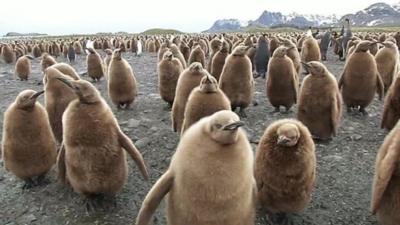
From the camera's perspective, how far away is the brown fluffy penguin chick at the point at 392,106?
5945 mm

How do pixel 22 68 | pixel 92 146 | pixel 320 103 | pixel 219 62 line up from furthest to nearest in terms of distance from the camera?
pixel 22 68 < pixel 219 62 < pixel 320 103 < pixel 92 146

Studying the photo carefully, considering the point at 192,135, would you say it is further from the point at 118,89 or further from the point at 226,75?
the point at 118,89

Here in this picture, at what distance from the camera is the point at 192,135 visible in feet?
10.7

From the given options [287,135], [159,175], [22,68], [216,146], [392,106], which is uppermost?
[216,146]

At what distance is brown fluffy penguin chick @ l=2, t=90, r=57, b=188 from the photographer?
197 inches

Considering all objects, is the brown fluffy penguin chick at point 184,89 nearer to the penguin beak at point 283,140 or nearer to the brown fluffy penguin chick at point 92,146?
the brown fluffy penguin chick at point 92,146

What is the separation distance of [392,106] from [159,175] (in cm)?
338

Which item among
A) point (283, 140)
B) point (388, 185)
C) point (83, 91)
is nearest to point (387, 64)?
point (388, 185)

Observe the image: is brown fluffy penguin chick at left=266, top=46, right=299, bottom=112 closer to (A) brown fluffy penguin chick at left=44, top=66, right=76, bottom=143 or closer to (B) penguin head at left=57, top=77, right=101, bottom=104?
(A) brown fluffy penguin chick at left=44, top=66, right=76, bottom=143

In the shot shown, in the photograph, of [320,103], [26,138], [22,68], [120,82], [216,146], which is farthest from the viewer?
[22,68]

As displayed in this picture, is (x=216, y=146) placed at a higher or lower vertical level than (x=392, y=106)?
higher

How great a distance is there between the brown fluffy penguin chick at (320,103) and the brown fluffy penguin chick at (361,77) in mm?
1425

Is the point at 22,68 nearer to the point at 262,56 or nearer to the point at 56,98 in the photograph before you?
the point at 262,56

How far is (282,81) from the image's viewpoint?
782 centimetres
